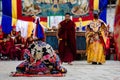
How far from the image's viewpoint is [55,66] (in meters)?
9.90

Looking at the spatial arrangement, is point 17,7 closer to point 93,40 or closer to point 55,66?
point 93,40

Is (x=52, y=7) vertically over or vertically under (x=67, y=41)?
over

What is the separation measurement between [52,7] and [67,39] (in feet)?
15.3

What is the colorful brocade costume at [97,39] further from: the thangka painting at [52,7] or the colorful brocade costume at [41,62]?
the colorful brocade costume at [41,62]

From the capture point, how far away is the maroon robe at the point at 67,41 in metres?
14.0

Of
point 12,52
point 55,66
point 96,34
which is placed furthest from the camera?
point 12,52

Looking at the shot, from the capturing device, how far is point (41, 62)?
32.5 feet

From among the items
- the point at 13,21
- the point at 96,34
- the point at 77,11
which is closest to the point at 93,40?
the point at 96,34

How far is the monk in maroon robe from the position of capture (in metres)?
14.0

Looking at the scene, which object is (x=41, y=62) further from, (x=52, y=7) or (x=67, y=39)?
(x=52, y=7)

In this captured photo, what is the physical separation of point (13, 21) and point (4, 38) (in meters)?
0.86

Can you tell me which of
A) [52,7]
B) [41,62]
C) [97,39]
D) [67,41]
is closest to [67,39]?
[67,41]

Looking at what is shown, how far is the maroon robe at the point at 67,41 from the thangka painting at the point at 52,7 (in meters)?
4.18

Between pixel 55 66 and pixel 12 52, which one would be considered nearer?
pixel 55 66
